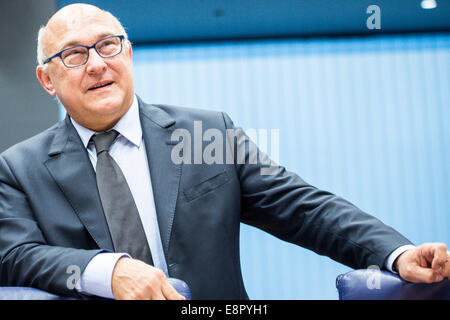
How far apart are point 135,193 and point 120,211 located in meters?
0.08

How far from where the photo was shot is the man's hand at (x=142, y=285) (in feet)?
3.16

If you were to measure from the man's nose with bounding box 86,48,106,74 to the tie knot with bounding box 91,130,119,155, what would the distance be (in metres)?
0.17

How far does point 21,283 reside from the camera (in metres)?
1.17

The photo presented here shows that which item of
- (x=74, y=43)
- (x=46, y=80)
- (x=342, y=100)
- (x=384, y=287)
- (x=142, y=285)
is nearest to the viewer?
(x=142, y=285)

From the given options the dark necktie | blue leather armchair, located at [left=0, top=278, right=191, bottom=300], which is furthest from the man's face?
blue leather armchair, located at [left=0, top=278, right=191, bottom=300]

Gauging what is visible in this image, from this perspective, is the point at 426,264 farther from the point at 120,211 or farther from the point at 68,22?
the point at 68,22

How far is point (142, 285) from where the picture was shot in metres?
0.96

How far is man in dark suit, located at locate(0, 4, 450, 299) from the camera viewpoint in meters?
1.23

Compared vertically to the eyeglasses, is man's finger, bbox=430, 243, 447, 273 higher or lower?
lower

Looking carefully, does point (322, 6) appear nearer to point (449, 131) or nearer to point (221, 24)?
point (221, 24)

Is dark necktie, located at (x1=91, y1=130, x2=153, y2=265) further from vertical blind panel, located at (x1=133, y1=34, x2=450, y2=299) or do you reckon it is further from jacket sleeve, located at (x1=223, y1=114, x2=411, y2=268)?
vertical blind panel, located at (x1=133, y1=34, x2=450, y2=299)

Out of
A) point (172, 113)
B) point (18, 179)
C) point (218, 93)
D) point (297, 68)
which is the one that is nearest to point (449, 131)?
point (297, 68)

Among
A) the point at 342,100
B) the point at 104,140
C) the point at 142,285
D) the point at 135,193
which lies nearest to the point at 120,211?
the point at 135,193

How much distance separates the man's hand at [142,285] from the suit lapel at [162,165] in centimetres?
28
